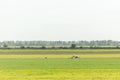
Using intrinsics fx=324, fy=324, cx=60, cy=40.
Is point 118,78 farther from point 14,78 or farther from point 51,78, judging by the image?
point 14,78

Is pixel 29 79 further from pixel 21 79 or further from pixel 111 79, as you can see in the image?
pixel 111 79

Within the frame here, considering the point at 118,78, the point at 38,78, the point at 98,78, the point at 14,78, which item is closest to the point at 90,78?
the point at 98,78

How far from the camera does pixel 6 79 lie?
27.8 metres

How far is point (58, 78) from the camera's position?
92.5 feet

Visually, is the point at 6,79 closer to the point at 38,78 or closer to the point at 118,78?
the point at 38,78

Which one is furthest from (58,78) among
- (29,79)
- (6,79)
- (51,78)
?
(6,79)

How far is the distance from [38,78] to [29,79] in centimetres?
105

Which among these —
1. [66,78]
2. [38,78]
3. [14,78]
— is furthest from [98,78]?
[14,78]

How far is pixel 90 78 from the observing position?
1111 inches

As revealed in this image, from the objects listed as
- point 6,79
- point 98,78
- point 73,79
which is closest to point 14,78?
point 6,79

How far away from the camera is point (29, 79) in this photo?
1088 inches

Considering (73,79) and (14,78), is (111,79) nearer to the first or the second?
(73,79)

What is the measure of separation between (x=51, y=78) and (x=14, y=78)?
328cm

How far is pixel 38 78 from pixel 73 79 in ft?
10.4
